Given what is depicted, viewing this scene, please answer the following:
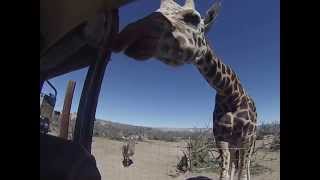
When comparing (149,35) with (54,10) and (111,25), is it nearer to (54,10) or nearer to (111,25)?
(111,25)

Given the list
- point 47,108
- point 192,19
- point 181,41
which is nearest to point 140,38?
point 181,41

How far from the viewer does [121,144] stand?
8.93 feet

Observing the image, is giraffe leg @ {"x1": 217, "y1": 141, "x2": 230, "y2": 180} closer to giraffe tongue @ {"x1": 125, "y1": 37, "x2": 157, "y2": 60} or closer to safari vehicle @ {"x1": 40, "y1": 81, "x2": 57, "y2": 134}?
giraffe tongue @ {"x1": 125, "y1": 37, "x2": 157, "y2": 60}

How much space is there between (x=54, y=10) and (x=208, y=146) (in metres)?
1.16

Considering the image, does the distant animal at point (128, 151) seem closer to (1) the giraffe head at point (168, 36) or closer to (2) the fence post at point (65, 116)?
(2) the fence post at point (65, 116)

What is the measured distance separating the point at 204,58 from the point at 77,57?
0.77m

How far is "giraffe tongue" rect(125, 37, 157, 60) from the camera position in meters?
2.64

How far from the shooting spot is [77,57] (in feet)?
8.98

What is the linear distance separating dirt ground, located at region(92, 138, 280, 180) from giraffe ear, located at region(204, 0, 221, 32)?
76cm

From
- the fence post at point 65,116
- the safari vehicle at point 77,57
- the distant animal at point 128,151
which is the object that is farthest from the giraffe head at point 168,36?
the distant animal at point 128,151

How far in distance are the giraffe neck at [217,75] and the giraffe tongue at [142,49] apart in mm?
308

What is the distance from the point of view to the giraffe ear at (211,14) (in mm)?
2803

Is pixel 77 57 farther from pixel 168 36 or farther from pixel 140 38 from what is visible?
pixel 168 36
